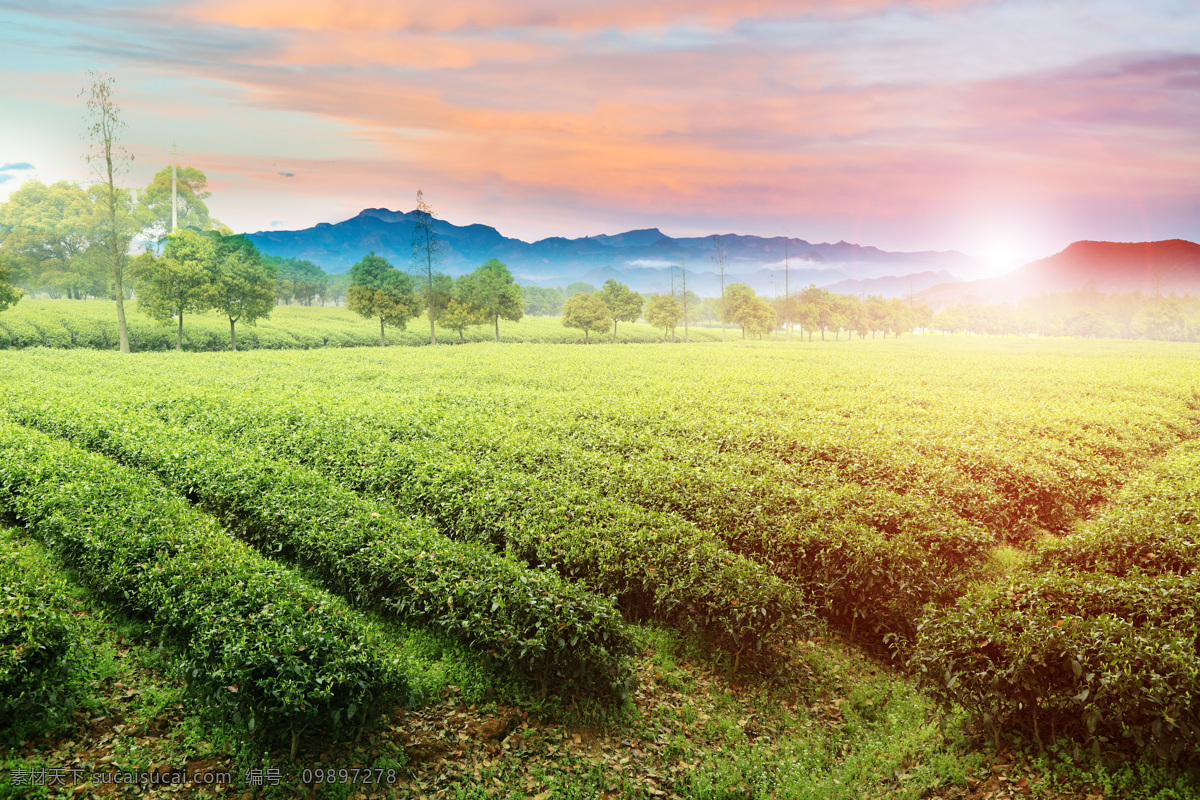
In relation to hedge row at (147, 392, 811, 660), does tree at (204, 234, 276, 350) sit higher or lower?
higher

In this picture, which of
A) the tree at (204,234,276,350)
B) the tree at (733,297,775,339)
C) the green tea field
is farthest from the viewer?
the tree at (733,297,775,339)

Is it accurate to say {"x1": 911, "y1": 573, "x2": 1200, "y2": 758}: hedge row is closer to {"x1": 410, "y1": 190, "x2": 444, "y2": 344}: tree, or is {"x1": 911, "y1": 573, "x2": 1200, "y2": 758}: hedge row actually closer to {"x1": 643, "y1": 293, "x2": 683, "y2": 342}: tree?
{"x1": 410, "y1": 190, "x2": 444, "y2": 344}: tree

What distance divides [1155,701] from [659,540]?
626cm

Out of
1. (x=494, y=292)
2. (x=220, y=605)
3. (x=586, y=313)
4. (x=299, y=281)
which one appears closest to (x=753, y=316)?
(x=586, y=313)

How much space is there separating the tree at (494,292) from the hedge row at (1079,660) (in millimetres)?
72296

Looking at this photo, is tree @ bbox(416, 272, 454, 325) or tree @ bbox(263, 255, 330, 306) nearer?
tree @ bbox(416, 272, 454, 325)

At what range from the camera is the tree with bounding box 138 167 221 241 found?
319 ft

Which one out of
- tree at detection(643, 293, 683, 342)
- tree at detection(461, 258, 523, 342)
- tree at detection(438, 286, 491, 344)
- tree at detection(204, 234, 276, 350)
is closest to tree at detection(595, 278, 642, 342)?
tree at detection(643, 293, 683, 342)

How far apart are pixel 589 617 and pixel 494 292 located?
7246cm

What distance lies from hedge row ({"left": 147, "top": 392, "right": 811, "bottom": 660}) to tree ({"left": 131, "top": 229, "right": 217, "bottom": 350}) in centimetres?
4349

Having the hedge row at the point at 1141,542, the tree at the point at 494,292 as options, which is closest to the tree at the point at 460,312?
the tree at the point at 494,292

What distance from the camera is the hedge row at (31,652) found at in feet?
20.4

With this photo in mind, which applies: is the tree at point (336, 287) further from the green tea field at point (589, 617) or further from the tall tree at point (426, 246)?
the green tea field at point (589, 617)

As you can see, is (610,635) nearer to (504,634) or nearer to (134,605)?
(504,634)
